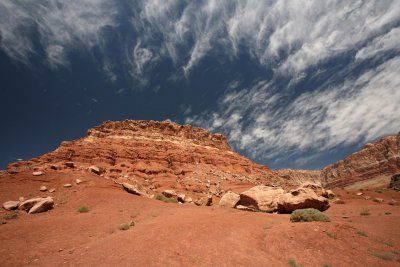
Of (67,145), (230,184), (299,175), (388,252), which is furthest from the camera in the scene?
(299,175)

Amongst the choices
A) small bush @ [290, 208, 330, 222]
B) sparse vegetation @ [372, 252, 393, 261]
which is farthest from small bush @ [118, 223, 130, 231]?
sparse vegetation @ [372, 252, 393, 261]

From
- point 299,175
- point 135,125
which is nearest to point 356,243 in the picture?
point 135,125

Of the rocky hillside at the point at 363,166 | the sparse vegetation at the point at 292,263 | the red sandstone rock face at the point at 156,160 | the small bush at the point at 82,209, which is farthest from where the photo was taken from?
the rocky hillside at the point at 363,166

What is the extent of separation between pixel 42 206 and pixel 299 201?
20268 mm

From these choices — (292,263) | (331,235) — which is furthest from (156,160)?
(292,263)

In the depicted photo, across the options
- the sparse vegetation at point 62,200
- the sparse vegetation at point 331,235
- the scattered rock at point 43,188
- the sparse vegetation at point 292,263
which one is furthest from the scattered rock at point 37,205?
the sparse vegetation at point 331,235

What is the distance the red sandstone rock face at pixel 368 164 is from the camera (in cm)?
15438

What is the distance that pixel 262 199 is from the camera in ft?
79.0

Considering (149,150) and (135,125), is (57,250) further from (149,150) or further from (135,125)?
(135,125)

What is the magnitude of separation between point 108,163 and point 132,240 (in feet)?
133

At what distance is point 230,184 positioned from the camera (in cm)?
4722

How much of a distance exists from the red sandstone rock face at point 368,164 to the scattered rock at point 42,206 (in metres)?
174

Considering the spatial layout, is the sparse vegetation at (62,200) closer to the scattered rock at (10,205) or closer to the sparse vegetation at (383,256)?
the scattered rock at (10,205)

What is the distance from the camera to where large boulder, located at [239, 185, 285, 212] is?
23.5 meters
